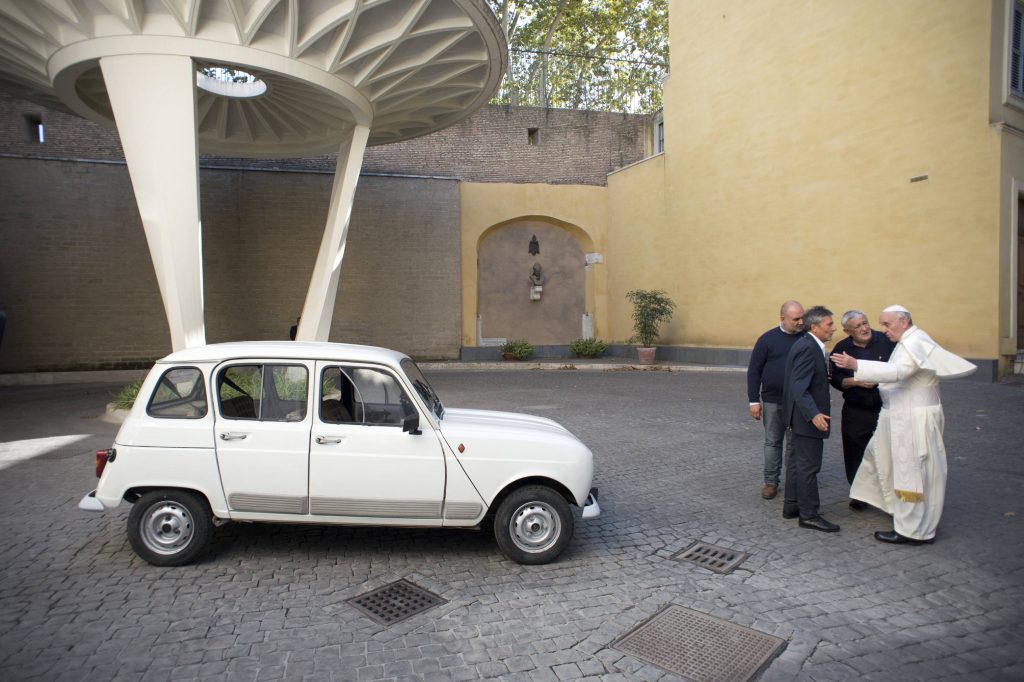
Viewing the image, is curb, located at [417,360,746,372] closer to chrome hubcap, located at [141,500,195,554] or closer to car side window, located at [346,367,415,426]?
car side window, located at [346,367,415,426]

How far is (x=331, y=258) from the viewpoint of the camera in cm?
1334

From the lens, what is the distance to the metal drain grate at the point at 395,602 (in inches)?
149

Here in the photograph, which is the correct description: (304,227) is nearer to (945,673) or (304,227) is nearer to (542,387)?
(542,387)

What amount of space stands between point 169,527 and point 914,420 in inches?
223

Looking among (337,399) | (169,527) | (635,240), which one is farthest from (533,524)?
(635,240)

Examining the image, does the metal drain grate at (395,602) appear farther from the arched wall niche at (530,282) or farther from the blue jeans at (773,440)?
the arched wall niche at (530,282)

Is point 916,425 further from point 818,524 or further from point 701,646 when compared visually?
point 701,646

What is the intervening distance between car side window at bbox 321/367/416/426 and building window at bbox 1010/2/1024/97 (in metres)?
15.3

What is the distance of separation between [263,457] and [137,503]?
39.0 inches

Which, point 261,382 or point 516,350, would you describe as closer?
point 261,382

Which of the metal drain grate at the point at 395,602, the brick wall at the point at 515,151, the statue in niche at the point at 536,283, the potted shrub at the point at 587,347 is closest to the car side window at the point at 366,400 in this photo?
the metal drain grate at the point at 395,602

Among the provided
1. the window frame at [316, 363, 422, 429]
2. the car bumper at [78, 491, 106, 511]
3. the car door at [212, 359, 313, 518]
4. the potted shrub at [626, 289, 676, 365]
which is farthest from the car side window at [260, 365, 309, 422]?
the potted shrub at [626, 289, 676, 365]

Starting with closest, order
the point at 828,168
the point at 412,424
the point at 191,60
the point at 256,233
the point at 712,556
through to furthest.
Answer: the point at 412,424, the point at 712,556, the point at 191,60, the point at 828,168, the point at 256,233

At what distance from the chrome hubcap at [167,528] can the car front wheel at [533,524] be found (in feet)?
7.36
